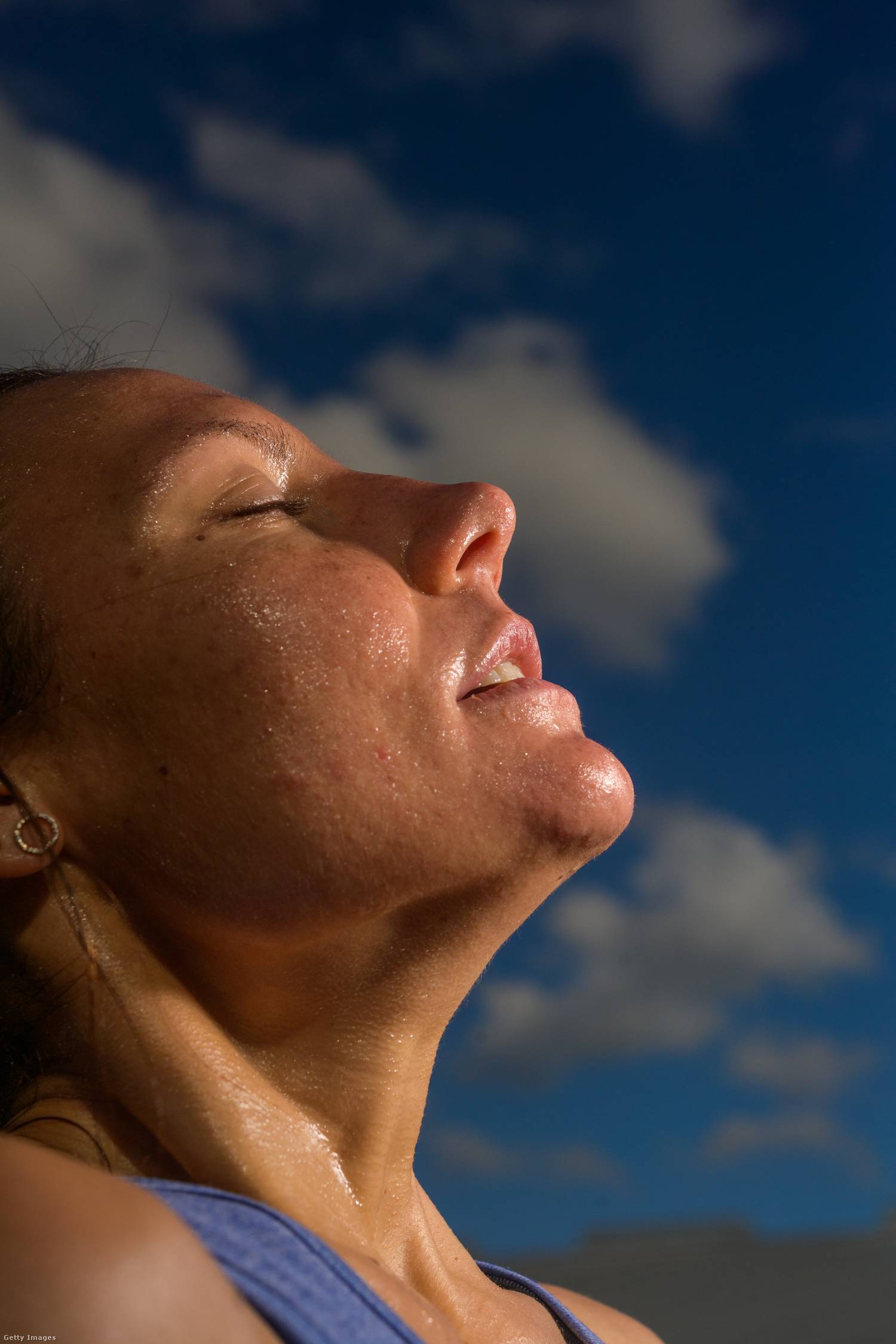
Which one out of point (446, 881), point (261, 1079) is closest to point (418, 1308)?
point (261, 1079)

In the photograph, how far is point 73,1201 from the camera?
845 mm

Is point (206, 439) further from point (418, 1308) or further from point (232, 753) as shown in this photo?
point (418, 1308)

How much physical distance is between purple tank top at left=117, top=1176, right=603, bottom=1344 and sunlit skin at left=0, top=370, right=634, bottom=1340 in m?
0.20

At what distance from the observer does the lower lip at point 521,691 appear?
1.42 meters

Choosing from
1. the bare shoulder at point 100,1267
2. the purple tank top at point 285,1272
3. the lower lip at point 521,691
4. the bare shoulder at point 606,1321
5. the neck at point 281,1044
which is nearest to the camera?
the bare shoulder at point 100,1267

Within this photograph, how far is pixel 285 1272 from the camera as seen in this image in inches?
39.9

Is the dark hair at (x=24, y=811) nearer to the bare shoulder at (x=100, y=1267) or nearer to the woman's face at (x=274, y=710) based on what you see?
the woman's face at (x=274, y=710)

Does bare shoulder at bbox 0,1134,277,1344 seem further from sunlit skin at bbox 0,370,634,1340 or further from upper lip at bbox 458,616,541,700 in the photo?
upper lip at bbox 458,616,541,700

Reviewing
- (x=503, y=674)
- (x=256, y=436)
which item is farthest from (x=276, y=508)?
(x=503, y=674)

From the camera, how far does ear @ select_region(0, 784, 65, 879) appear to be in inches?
53.6

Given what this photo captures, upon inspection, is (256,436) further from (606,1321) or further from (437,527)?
(606,1321)

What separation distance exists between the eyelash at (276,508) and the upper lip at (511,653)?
0.32 m

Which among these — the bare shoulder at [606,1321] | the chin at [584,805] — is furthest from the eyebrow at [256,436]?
the bare shoulder at [606,1321]

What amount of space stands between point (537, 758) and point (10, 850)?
0.64 metres
